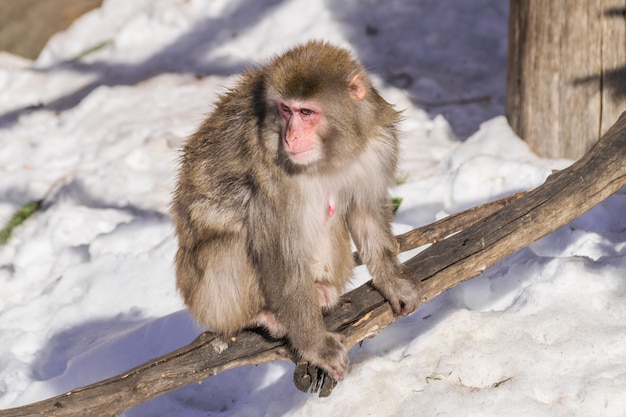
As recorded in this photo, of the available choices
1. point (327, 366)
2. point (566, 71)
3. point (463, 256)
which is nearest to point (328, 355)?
point (327, 366)

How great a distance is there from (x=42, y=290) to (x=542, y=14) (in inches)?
122

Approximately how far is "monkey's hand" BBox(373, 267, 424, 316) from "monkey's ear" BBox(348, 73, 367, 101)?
702 mm

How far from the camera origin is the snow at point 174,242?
352 centimetres

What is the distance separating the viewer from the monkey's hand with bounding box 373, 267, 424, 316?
3283mm

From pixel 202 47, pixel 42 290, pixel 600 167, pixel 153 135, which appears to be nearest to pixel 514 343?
pixel 600 167

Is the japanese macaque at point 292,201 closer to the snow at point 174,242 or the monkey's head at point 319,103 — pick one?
the monkey's head at point 319,103

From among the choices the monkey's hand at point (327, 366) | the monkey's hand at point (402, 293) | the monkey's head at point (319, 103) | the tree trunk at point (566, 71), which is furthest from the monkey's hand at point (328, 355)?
the tree trunk at point (566, 71)

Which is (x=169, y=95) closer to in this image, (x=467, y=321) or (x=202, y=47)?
(x=202, y=47)

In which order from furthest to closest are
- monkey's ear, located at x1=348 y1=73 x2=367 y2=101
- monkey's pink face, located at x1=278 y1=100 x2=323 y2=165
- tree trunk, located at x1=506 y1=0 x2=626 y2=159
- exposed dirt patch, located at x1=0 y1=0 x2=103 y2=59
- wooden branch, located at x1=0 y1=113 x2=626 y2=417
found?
exposed dirt patch, located at x1=0 y1=0 x2=103 y2=59, tree trunk, located at x1=506 y1=0 x2=626 y2=159, wooden branch, located at x1=0 y1=113 x2=626 y2=417, monkey's ear, located at x1=348 y1=73 x2=367 y2=101, monkey's pink face, located at x1=278 y1=100 x2=323 y2=165

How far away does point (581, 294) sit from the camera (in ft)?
12.2

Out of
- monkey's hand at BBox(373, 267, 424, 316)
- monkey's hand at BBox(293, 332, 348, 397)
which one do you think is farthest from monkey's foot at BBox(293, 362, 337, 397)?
monkey's hand at BBox(373, 267, 424, 316)

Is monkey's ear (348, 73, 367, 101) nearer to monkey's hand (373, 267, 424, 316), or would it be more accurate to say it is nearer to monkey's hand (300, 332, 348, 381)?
monkey's hand (373, 267, 424, 316)

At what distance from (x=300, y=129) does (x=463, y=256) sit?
0.77 metres

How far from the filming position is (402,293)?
129 inches
